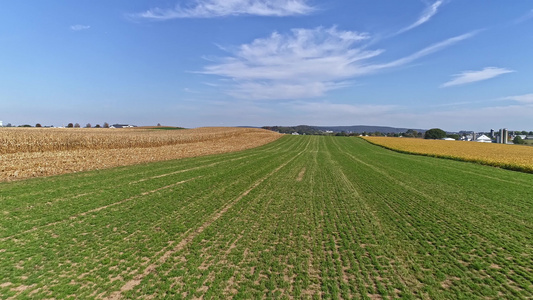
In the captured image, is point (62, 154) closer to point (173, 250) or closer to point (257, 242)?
point (173, 250)

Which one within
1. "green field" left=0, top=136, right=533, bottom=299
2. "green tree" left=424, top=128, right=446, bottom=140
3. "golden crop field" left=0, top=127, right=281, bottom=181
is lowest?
"green field" left=0, top=136, right=533, bottom=299

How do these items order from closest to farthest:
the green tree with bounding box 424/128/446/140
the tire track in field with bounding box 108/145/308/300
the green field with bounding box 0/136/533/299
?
the tire track in field with bounding box 108/145/308/300
the green field with bounding box 0/136/533/299
the green tree with bounding box 424/128/446/140

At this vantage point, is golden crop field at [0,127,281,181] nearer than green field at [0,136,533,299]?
No

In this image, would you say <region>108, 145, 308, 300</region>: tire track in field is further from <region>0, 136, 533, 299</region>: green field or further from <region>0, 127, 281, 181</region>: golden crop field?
<region>0, 127, 281, 181</region>: golden crop field

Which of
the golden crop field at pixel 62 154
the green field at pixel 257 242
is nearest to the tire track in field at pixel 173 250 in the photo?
the green field at pixel 257 242

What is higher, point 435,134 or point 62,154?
point 435,134

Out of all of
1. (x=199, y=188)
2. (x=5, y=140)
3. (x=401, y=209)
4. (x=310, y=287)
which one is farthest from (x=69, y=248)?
(x=5, y=140)

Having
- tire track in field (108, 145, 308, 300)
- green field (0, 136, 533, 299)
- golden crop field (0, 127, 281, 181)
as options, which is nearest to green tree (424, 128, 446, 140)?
golden crop field (0, 127, 281, 181)

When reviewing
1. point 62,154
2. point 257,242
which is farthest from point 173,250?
point 62,154
